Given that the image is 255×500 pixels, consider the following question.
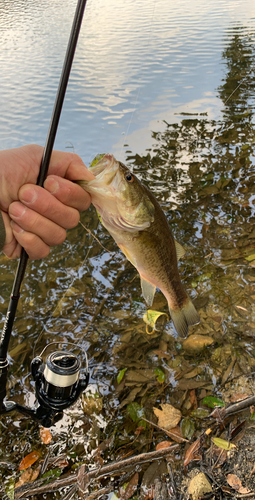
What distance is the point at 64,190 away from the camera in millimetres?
1425

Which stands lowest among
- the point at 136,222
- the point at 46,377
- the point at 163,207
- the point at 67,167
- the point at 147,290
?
the point at 163,207

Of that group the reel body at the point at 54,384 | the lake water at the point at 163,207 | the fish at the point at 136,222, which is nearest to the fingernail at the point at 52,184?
the fish at the point at 136,222

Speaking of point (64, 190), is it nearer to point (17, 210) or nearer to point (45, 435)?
point (17, 210)

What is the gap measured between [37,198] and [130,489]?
5.24 feet

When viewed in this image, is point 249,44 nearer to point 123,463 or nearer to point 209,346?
point 209,346

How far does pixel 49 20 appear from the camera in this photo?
868 cm

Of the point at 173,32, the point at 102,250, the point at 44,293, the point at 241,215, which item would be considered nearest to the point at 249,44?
the point at 173,32

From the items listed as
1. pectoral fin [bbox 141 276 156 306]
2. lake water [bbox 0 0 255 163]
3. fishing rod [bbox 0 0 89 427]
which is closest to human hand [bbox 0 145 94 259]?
fishing rod [bbox 0 0 89 427]

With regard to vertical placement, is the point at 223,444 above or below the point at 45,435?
above

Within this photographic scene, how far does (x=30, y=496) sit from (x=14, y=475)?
0.16 meters

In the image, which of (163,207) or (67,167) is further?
(163,207)

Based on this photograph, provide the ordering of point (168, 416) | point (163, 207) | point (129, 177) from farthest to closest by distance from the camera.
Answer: point (163, 207) < point (168, 416) < point (129, 177)

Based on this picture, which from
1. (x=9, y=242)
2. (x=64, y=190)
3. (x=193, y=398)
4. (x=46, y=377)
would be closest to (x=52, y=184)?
(x=64, y=190)

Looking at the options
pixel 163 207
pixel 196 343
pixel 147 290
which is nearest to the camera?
pixel 147 290
